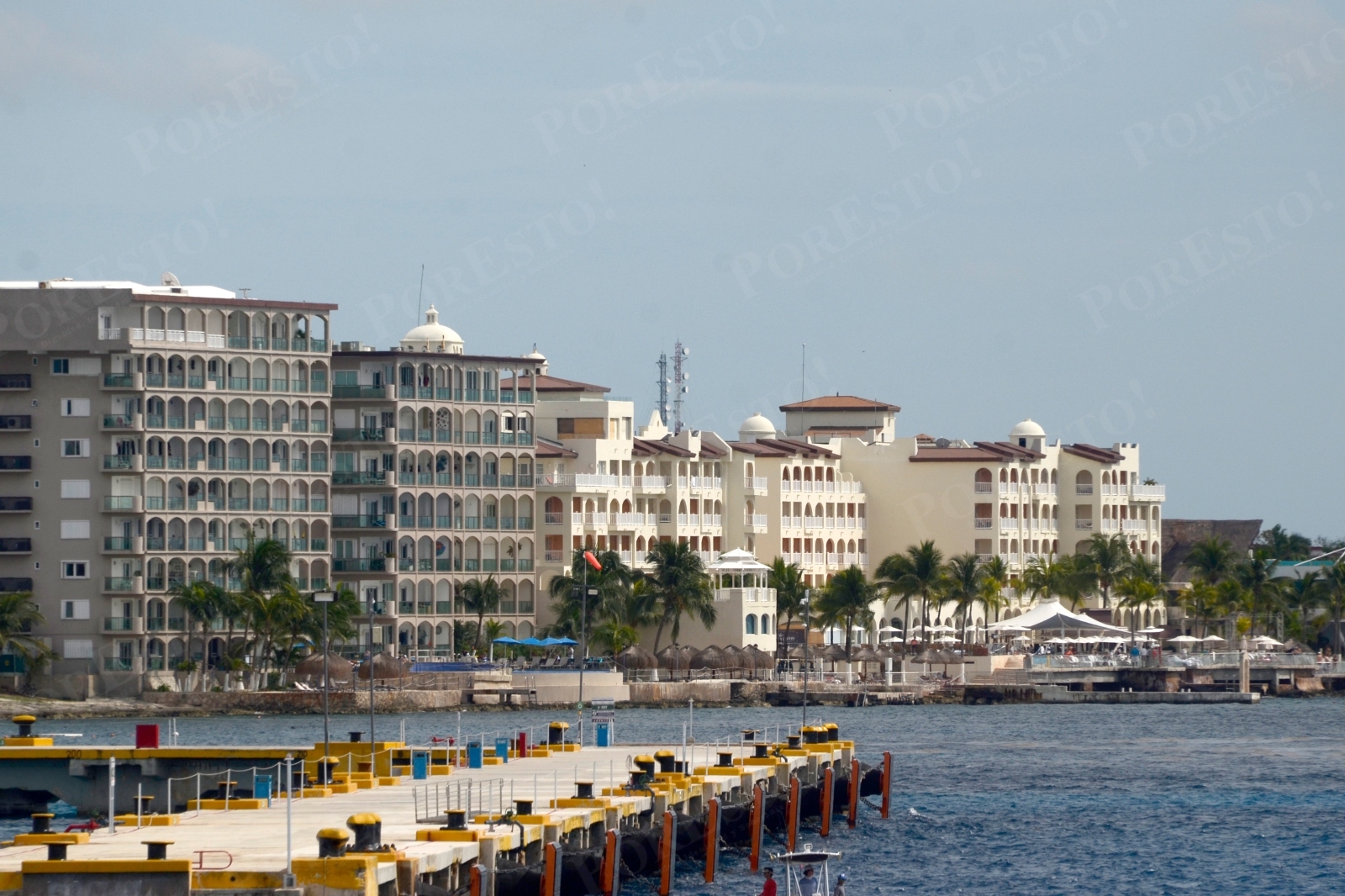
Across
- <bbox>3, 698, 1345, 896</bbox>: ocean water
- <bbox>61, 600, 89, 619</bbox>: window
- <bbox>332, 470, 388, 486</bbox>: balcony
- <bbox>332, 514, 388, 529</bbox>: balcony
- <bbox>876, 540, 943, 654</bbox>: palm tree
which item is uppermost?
<bbox>332, 470, 388, 486</bbox>: balcony

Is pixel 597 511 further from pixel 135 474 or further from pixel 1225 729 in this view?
pixel 1225 729

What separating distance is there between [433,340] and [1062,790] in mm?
82534

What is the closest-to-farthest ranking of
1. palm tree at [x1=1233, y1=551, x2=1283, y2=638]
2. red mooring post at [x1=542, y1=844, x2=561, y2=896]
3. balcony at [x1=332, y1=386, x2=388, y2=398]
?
red mooring post at [x1=542, y1=844, x2=561, y2=896]
balcony at [x1=332, y1=386, x2=388, y2=398]
palm tree at [x1=1233, y1=551, x2=1283, y2=638]

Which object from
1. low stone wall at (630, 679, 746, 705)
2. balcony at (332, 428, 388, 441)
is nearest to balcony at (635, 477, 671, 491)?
balcony at (332, 428, 388, 441)

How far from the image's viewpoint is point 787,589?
163m

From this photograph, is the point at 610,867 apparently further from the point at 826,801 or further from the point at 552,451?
the point at 552,451

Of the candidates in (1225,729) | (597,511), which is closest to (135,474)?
(597,511)

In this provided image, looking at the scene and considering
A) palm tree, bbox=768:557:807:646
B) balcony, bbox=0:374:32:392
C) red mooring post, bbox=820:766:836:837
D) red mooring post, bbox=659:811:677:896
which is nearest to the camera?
red mooring post, bbox=659:811:677:896

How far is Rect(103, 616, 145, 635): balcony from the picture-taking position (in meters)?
138

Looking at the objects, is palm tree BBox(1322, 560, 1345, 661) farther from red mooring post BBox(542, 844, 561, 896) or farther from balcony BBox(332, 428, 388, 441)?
red mooring post BBox(542, 844, 561, 896)

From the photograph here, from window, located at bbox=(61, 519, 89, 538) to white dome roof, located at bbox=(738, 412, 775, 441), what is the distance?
197 ft

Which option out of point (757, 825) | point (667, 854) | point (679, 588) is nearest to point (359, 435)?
point (679, 588)

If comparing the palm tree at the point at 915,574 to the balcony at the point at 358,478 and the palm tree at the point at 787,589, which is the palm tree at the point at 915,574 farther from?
the balcony at the point at 358,478

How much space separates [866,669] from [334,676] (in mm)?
35214
